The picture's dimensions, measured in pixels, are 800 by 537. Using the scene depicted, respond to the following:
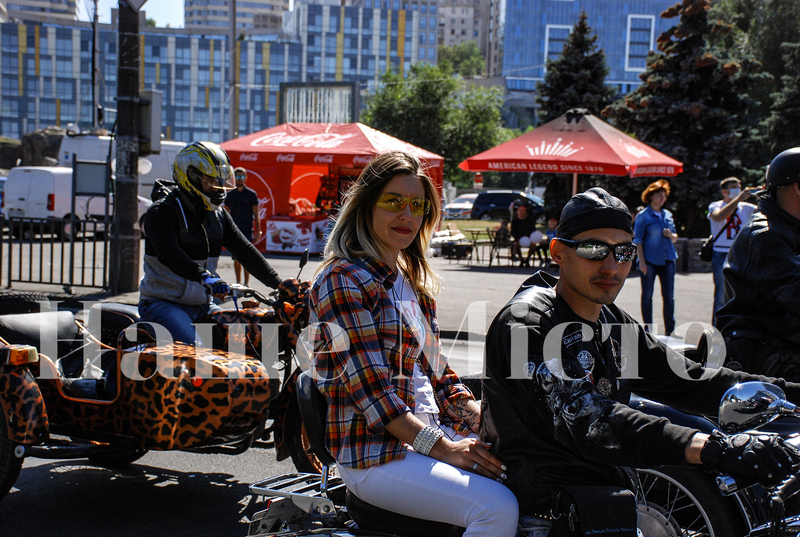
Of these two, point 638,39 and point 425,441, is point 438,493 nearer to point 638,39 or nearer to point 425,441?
point 425,441

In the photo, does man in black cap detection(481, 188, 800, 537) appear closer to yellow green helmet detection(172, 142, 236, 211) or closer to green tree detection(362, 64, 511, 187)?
yellow green helmet detection(172, 142, 236, 211)

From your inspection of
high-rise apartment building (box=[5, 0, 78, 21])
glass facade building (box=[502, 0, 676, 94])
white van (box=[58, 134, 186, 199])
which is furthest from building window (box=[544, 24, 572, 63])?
white van (box=[58, 134, 186, 199])

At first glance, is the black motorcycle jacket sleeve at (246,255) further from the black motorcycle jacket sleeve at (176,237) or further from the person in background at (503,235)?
the person in background at (503,235)

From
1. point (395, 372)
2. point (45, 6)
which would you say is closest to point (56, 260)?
point (395, 372)

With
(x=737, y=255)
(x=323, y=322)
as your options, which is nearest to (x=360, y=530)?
(x=323, y=322)

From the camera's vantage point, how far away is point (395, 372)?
254 cm

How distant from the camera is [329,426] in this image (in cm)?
247

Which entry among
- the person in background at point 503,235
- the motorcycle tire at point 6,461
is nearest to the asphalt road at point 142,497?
the motorcycle tire at point 6,461

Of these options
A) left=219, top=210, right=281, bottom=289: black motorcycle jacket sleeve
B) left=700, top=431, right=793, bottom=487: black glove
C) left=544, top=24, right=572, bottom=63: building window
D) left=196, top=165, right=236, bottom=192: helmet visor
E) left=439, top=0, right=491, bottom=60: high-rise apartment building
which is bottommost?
left=700, top=431, right=793, bottom=487: black glove

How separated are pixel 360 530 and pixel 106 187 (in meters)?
9.08

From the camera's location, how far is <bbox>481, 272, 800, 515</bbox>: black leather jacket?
6.51 ft

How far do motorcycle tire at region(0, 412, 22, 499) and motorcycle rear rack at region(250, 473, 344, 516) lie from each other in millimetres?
1628

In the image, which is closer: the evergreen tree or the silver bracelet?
the silver bracelet

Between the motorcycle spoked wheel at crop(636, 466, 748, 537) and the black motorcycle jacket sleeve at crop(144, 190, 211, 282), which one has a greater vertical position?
the black motorcycle jacket sleeve at crop(144, 190, 211, 282)
